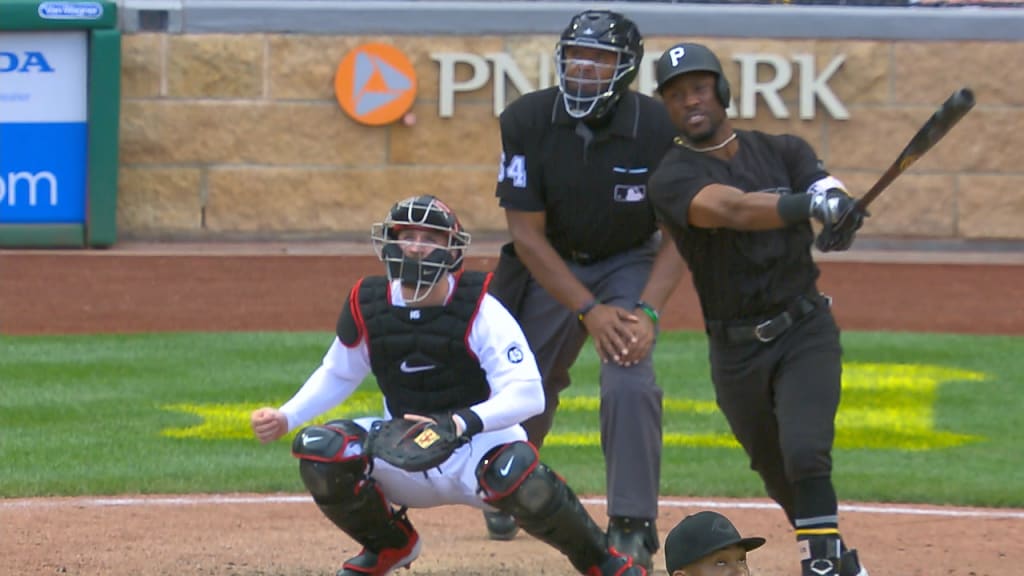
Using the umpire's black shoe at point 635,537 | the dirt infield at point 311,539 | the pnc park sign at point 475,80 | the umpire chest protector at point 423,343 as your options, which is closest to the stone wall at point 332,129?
the pnc park sign at point 475,80

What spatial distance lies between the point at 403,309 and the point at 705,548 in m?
1.86

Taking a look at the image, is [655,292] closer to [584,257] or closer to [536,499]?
[584,257]

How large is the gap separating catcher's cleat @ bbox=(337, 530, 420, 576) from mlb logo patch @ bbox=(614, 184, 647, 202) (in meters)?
1.46

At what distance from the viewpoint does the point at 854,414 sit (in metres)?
10.4

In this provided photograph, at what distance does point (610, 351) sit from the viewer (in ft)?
20.2

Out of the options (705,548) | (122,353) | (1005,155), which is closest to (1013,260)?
(1005,155)

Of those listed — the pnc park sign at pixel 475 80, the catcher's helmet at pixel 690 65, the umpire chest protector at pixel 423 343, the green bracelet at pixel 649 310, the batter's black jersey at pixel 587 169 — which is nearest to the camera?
the umpire chest protector at pixel 423 343

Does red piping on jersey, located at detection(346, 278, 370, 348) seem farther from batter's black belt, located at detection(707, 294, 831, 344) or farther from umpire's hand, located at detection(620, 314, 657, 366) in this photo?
batter's black belt, located at detection(707, 294, 831, 344)

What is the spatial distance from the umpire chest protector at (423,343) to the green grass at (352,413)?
99.7 inches

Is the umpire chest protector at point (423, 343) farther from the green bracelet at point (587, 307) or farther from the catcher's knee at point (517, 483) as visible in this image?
the green bracelet at point (587, 307)

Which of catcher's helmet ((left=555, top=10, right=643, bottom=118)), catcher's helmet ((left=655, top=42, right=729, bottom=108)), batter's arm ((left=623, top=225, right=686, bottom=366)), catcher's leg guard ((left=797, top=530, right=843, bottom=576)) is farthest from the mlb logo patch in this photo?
catcher's leg guard ((left=797, top=530, right=843, bottom=576))

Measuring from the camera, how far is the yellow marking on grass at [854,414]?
31.2 feet

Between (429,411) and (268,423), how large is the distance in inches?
20.3

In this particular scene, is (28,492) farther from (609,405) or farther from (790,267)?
(790,267)
